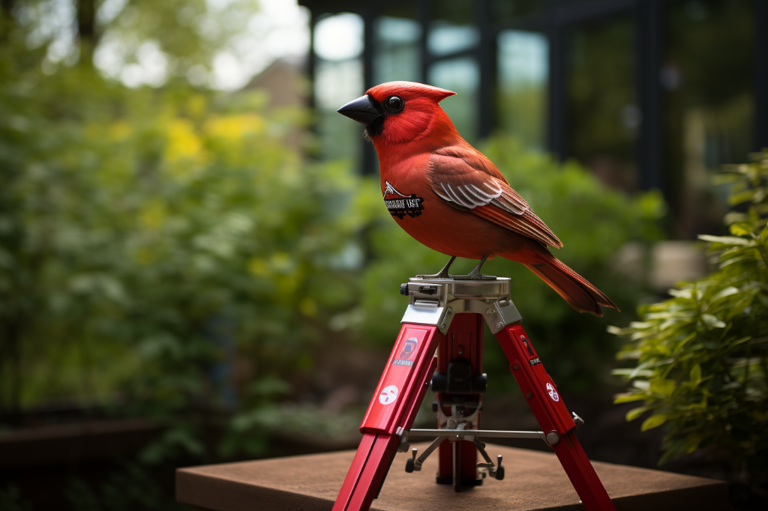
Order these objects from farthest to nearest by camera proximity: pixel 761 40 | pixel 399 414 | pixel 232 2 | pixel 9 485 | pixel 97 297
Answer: pixel 232 2 < pixel 761 40 < pixel 97 297 < pixel 9 485 < pixel 399 414

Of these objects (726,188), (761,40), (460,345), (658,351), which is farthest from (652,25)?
(460,345)

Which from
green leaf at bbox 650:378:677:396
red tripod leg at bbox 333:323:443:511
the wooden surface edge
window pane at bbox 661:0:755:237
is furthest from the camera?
window pane at bbox 661:0:755:237

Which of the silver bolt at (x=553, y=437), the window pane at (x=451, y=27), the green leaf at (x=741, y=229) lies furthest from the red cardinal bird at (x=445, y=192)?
the window pane at (x=451, y=27)

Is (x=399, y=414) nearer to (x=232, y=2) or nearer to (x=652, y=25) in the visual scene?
(x=652, y=25)

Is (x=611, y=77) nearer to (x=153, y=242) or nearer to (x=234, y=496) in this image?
(x=153, y=242)

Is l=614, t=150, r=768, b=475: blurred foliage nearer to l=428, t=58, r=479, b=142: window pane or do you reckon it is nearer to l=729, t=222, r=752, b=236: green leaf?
l=729, t=222, r=752, b=236: green leaf

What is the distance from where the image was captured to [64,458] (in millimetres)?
4668

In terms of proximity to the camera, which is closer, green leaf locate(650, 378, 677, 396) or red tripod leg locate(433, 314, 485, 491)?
red tripod leg locate(433, 314, 485, 491)

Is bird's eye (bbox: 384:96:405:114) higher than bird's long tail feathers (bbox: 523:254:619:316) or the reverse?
higher

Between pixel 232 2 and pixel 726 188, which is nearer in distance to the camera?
pixel 726 188

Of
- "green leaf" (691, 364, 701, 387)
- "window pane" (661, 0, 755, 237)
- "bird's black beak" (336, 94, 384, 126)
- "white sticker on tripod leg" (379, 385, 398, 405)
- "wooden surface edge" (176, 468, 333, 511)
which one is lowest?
"wooden surface edge" (176, 468, 333, 511)

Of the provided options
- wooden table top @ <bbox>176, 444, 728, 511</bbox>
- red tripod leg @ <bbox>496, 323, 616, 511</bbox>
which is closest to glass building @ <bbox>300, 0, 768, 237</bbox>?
wooden table top @ <bbox>176, 444, 728, 511</bbox>

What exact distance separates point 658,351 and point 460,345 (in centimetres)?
75

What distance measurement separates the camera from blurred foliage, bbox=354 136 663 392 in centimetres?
445
